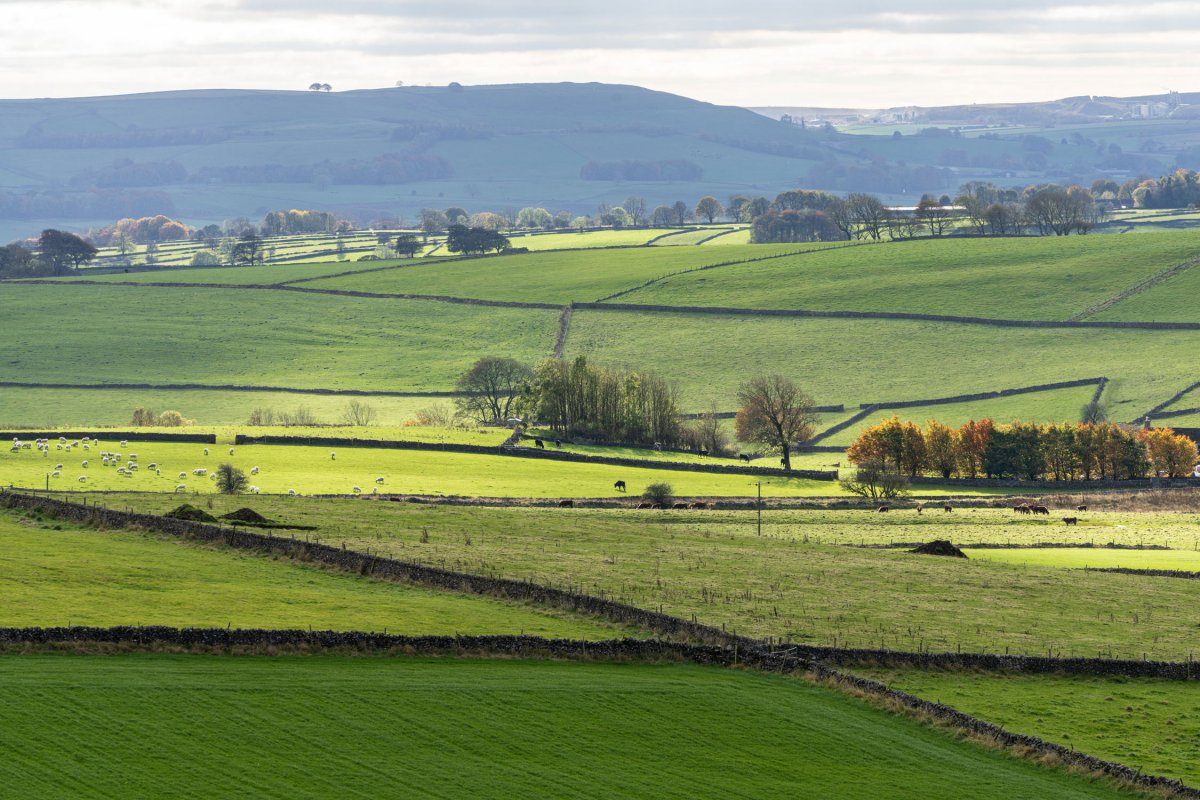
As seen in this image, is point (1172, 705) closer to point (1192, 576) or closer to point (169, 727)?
point (1192, 576)

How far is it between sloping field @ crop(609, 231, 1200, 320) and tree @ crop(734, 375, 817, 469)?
52028 millimetres

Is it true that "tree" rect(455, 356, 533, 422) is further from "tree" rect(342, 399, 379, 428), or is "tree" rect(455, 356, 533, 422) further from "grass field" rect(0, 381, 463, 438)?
"tree" rect(342, 399, 379, 428)

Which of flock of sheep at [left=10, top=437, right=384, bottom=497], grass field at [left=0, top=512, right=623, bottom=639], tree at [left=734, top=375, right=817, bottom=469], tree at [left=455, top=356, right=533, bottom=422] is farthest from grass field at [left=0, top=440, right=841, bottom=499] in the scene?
tree at [left=455, top=356, right=533, bottom=422]

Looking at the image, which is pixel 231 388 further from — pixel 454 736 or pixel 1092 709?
pixel 454 736

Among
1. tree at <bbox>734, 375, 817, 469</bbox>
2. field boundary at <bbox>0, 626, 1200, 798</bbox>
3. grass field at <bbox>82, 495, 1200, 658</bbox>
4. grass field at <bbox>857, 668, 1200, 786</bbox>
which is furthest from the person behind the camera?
tree at <bbox>734, 375, 817, 469</bbox>

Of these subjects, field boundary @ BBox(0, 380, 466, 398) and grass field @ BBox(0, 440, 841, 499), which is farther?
field boundary @ BBox(0, 380, 466, 398)

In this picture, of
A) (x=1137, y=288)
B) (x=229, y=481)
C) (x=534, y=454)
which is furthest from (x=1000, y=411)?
(x=229, y=481)

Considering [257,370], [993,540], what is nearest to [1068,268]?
[257,370]

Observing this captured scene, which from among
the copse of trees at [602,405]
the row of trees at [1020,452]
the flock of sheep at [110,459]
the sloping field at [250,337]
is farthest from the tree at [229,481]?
the sloping field at [250,337]

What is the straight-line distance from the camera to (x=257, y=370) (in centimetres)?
16100

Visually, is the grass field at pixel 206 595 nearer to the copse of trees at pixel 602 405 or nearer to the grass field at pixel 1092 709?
the grass field at pixel 1092 709

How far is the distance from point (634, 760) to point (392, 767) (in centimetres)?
633

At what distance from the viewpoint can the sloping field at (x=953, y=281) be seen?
17525 centimetres

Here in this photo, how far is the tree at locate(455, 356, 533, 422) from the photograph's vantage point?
465 ft
